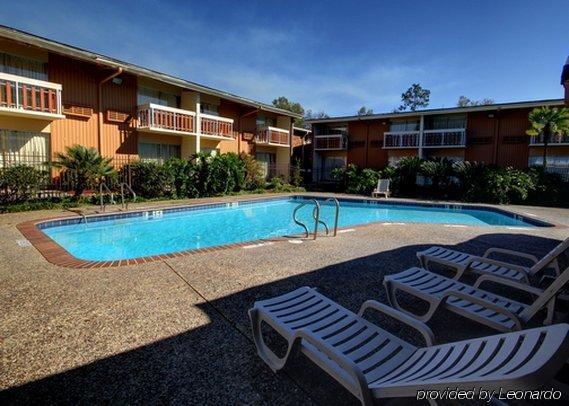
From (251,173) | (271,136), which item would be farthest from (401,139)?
(251,173)

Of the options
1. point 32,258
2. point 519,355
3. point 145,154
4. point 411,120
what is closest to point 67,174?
point 145,154

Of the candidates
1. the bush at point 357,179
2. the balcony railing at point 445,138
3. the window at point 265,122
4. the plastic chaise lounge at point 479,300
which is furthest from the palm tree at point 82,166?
the balcony railing at point 445,138

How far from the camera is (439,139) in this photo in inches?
859

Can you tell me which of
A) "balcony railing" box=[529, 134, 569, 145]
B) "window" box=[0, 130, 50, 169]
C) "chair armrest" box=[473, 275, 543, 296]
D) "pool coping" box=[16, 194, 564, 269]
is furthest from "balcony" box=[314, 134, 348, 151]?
"chair armrest" box=[473, 275, 543, 296]

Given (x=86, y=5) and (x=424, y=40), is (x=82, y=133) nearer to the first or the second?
(x=86, y=5)

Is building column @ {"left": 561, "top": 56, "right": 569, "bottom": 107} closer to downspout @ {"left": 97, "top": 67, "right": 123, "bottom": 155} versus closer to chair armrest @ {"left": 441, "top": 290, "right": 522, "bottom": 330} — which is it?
chair armrest @ {"left": 441, "top": 290, "right": 522, "bottom": 330}

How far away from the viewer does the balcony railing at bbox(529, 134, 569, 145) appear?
1827 centimetres

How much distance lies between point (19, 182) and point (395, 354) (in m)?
12.4

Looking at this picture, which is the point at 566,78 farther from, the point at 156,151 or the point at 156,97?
the point at 156,97

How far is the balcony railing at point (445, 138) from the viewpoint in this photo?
21031 mm

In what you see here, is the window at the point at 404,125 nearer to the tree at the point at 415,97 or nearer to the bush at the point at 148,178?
the bush at the point at 148,178

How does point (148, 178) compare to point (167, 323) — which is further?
point (148, 178)

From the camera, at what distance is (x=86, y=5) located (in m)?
11.9

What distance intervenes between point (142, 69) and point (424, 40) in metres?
12.9
